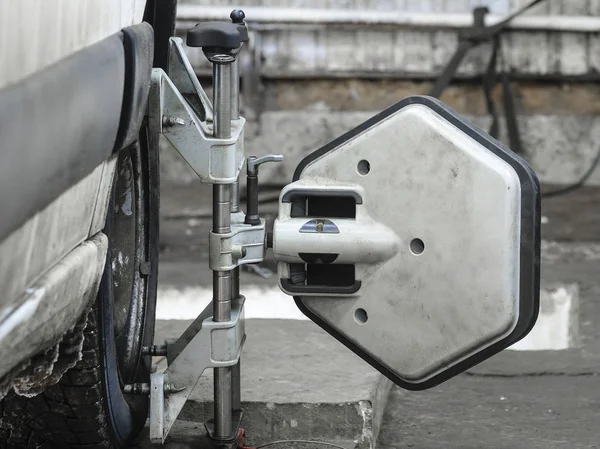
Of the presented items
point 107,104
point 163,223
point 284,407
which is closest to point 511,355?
point 284,407

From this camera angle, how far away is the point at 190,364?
2.50 metres

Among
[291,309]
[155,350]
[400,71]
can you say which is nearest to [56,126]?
[155,350]

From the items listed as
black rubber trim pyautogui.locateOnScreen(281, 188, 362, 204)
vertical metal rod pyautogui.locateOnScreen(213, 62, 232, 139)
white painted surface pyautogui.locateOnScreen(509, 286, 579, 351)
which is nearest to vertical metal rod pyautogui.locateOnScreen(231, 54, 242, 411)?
vertical metal rod pyautogui.locateOnScreen(213, 62, 232, 139)

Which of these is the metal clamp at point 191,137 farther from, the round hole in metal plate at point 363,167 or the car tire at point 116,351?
the round hole in metal plate at point 363,167

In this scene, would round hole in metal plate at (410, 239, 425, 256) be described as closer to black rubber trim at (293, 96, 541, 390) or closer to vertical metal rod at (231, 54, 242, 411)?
black rubber trim at (293, 96, 541, 390)

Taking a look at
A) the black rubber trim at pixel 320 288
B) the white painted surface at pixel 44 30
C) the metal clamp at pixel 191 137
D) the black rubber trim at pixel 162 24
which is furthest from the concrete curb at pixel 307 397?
the white painted surface at pixel 44 30

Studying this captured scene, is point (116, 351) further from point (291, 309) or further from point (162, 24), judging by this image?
point (291, 309)

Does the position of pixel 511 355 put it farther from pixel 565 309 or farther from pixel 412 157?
pixel 412 157

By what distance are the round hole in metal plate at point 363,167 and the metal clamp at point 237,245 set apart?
279 mm

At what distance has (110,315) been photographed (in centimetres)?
232

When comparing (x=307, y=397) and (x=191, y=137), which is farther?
(x=307, y=397)

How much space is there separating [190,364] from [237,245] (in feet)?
1.00

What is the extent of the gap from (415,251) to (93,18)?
896 millimetres

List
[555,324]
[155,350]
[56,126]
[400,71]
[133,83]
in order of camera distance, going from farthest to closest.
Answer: [400,71], [555,324], [155,350], [133,83], [56,126]
